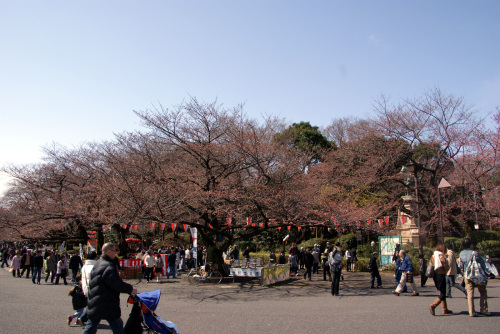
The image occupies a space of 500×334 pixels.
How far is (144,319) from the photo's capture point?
524 cm

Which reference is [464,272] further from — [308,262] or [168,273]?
[168,273]

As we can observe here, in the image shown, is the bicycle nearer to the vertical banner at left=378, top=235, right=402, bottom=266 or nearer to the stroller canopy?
the vertical banner at left=378, top=235, right=402, bottom=266

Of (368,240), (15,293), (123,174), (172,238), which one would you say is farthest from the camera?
(172,238)

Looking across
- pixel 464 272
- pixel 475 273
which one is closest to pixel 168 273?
pixel 464 272

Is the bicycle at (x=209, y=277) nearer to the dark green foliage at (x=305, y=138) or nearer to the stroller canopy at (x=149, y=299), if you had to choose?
the stroller canopy at (x=149, y=299)

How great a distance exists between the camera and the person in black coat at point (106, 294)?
15.5 feet

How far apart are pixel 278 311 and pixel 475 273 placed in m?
4.31

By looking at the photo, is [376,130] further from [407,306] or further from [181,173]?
[407,306]

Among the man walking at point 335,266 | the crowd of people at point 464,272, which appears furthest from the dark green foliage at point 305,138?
the crowd of people at point 464,272

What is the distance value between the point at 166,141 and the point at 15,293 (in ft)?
25.3

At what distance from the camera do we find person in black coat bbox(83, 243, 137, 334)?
186 inches

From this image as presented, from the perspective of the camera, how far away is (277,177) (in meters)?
16.0

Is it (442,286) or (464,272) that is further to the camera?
(442,286)

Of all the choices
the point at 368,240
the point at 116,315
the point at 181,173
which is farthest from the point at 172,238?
the point at 116,315
